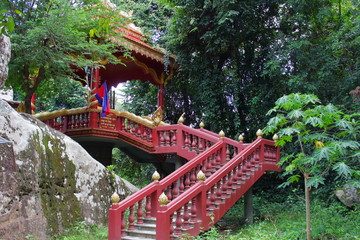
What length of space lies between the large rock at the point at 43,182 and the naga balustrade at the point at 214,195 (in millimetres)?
1855

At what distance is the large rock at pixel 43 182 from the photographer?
20.0 ft

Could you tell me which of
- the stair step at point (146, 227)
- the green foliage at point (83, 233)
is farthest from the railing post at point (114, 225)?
the stair step at point (146, 227)

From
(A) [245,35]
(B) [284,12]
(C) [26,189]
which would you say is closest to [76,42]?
(C) [26,189]

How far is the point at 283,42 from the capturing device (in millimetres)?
11109

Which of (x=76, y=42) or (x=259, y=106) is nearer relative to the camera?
(x=76, y=42)

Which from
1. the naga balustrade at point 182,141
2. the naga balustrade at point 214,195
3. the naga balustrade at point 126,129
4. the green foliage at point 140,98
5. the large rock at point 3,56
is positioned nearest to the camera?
the large rock at point 3,56

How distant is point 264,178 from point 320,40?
4.78 m

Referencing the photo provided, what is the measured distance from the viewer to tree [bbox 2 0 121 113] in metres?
9.09

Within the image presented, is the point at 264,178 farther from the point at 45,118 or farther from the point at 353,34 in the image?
the point at 45,118

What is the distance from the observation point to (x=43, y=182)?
695 cm

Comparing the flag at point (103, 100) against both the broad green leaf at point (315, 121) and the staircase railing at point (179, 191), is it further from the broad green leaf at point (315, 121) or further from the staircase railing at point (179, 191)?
the broad green leaf at point (315, 121)

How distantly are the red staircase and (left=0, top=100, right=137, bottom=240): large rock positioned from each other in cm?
102

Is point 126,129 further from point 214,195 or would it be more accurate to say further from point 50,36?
point 214,195

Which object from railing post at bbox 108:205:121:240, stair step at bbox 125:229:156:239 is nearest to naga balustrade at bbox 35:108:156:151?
stair step at bbox 125:229:156:239
